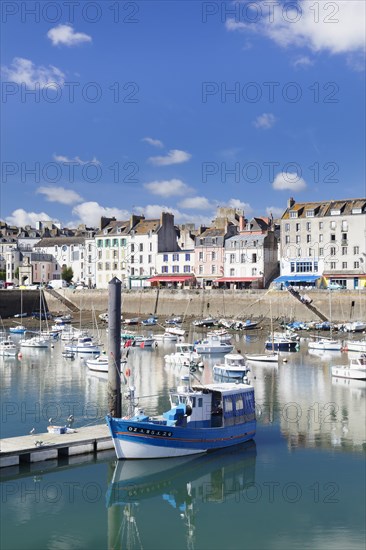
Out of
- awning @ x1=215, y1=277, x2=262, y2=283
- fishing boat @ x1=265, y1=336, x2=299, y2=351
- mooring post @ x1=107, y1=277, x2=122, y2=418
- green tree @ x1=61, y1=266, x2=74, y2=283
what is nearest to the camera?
mooring post @ x1=107, y1=277, x2=122, y2=418

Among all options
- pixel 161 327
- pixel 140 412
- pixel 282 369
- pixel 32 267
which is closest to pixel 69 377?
pixel 282 369

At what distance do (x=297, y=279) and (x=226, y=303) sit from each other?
715 cm

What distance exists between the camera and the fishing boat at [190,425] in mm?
19609

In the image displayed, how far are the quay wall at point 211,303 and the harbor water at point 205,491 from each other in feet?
107

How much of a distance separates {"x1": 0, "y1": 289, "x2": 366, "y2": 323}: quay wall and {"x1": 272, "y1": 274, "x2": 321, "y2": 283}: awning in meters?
3.67

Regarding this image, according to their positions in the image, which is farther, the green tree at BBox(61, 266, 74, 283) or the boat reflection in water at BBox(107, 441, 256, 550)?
the green tree at BBox(61, 266, 74, 283)

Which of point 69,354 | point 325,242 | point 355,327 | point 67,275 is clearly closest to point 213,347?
point 69,354

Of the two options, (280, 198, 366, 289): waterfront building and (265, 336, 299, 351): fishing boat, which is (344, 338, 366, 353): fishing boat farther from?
(280, 198, 366, 289): waterfront building

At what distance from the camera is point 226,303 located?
2638 inches

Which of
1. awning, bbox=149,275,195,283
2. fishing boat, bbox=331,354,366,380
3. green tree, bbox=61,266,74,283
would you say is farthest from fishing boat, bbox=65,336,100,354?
green tree, bbox=61,266,74,283

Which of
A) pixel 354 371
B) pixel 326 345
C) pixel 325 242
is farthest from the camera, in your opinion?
pixel 325 242

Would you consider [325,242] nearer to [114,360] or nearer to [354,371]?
[354,371]

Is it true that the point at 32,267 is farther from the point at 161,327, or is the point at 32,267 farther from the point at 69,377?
the point at 69,377

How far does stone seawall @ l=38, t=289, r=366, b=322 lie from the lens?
2357 inches
